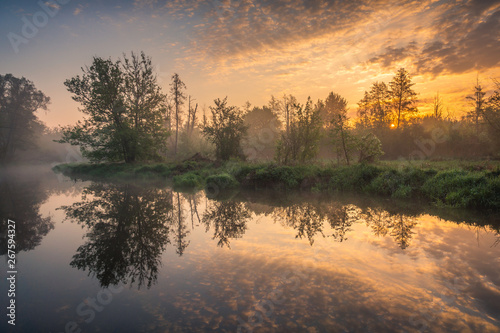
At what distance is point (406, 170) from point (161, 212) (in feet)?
36.7

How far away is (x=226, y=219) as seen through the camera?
7.96 meters

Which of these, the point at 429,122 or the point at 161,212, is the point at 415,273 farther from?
the point at 429,122

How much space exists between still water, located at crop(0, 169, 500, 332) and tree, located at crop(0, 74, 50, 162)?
54.1 metres

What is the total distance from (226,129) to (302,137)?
26.4 ft

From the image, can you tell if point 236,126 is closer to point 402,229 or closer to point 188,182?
point 188,182

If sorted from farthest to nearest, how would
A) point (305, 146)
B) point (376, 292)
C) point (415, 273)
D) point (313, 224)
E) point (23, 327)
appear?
point (305, 146), point (313, 224), point (415, 273), point (376, 292), point (23, 327)

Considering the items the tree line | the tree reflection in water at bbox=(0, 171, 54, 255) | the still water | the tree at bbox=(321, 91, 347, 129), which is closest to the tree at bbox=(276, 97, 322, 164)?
the tree line

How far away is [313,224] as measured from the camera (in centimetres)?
711

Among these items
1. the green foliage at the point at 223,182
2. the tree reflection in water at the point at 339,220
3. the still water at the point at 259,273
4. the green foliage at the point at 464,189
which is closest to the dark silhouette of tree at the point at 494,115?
the green foliage at the point at 464,189

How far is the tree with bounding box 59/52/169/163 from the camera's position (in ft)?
91.5

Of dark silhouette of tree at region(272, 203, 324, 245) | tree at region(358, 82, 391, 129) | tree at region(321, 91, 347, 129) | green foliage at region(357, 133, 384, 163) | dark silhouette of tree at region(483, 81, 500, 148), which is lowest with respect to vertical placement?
dark silhouette of tree at region(272, 203, 324, 245)

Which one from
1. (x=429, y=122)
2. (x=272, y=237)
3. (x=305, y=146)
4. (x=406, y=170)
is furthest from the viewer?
(x=429, y=122)

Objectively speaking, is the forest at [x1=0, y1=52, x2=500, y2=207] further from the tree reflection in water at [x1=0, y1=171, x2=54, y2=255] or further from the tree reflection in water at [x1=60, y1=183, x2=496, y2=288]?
the tree reflection in water at [x1=0, y1=171, x2=54, y2=255]

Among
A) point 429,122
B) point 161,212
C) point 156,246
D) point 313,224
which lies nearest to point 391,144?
point 429,122
